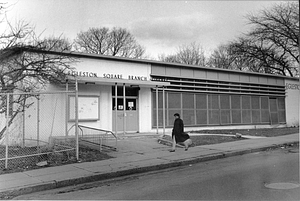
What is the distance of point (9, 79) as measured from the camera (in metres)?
11.6

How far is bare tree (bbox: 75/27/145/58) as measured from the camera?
33.2 meters

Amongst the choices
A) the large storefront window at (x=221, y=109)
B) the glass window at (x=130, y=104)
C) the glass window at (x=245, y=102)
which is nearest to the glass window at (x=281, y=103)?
the large storefront window at (x=221, y=109)

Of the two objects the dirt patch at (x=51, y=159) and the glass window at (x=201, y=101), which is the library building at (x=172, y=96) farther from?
the dirt patch at (x=51, y=159)

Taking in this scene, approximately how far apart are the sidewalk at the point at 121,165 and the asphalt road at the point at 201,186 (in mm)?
340

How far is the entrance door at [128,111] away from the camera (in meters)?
17.0

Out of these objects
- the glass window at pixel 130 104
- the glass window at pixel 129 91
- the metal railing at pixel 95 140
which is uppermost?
the glass window at pixel 129 91

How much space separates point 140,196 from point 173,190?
2.66 ft

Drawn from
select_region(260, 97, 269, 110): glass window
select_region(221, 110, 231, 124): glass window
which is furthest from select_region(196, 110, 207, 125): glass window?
select_region(260, 97, 269, 110): glass window

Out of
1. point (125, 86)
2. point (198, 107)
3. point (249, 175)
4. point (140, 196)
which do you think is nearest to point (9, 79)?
point (125, 86)

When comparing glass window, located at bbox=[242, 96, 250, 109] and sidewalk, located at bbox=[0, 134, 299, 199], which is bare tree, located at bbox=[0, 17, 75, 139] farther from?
glass window, located at bbox=[242, 96, 250, 109]

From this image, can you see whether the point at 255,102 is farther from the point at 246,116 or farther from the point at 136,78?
the point at 136,78

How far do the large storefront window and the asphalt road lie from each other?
33.8 feet

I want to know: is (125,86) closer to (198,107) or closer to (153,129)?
(153,129)

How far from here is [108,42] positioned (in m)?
36.8
